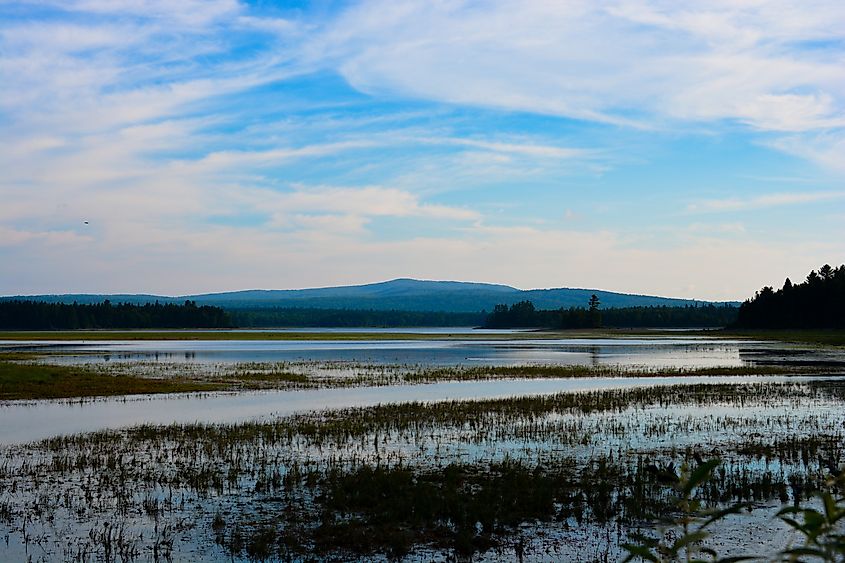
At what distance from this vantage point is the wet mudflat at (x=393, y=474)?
45.9 ft

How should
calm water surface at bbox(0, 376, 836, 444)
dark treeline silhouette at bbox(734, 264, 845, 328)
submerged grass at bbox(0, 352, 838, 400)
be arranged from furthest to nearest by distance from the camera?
dark treeline silhouette at bbox(734, 264, 845, 328) < submerged grass at bbox(0, 352, 838, 400) < calm water surface at bbox(0, 376, 836, 444)

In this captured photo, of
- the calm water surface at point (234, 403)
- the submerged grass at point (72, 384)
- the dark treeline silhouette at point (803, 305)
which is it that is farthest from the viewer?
→ the dark treeline silhouette at point (803, 305)

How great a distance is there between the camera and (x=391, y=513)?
50.7ft

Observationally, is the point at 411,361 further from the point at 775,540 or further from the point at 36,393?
the point at 775,540

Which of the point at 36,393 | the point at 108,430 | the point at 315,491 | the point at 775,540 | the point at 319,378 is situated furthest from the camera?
the point at 319,378

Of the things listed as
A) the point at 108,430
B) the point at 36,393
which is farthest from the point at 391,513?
the point at 36,393

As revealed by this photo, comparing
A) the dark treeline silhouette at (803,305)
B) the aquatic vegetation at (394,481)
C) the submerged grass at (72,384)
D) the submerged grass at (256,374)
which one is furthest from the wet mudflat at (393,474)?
the dark treeline silhouette at (803,305)

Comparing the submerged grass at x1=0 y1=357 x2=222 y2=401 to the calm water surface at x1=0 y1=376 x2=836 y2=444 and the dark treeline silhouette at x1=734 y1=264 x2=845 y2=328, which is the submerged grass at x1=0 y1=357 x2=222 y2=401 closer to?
the calm water surface at x1=0 y1=376 x2=836 y2=444

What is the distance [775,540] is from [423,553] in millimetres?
6124

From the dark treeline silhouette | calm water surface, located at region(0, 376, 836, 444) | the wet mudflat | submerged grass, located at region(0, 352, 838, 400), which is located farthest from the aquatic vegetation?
the dark treeline silhouette

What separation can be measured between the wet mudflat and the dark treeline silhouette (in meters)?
93.5

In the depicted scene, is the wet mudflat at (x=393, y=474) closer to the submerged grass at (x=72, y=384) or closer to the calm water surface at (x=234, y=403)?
the calm water surface at (x=234, y=403)

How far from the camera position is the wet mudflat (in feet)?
45.9

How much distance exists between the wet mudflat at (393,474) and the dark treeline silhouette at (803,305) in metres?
93.5
